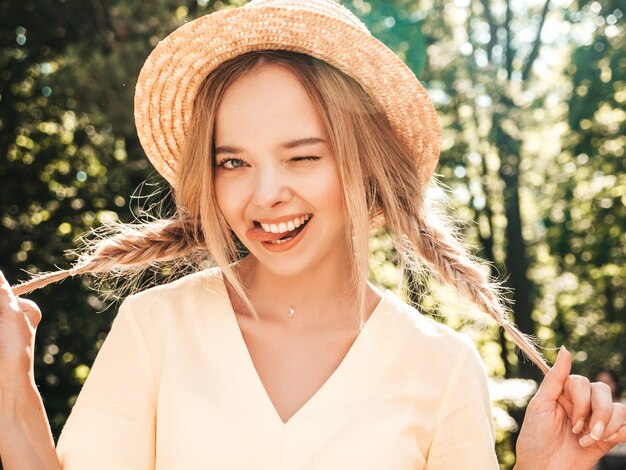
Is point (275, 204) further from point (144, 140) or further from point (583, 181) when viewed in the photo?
point (583, 181)

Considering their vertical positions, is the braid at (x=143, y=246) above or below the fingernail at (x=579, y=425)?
above

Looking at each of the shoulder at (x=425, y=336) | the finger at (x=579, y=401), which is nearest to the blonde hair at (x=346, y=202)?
the shoulder at (x=425, y=336)

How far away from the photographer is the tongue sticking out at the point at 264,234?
199 cm

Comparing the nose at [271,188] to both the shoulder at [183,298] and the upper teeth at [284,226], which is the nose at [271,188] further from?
the shoulder at [183,298]

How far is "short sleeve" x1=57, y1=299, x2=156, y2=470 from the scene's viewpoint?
192cm

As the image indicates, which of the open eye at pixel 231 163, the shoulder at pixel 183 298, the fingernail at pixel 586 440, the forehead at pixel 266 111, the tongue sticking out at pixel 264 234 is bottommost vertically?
the fingernail at pixel 586 440

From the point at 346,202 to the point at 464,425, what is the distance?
0.58 meters

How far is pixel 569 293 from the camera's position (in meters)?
17.8

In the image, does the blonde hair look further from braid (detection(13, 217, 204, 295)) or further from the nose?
the nose

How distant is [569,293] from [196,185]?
1658 centimetres

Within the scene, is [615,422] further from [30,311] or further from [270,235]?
[30,311]

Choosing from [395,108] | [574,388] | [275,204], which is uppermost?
[395,108]

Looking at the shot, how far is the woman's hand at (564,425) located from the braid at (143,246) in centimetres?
94

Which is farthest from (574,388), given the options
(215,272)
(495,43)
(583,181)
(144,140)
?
(495,43)
